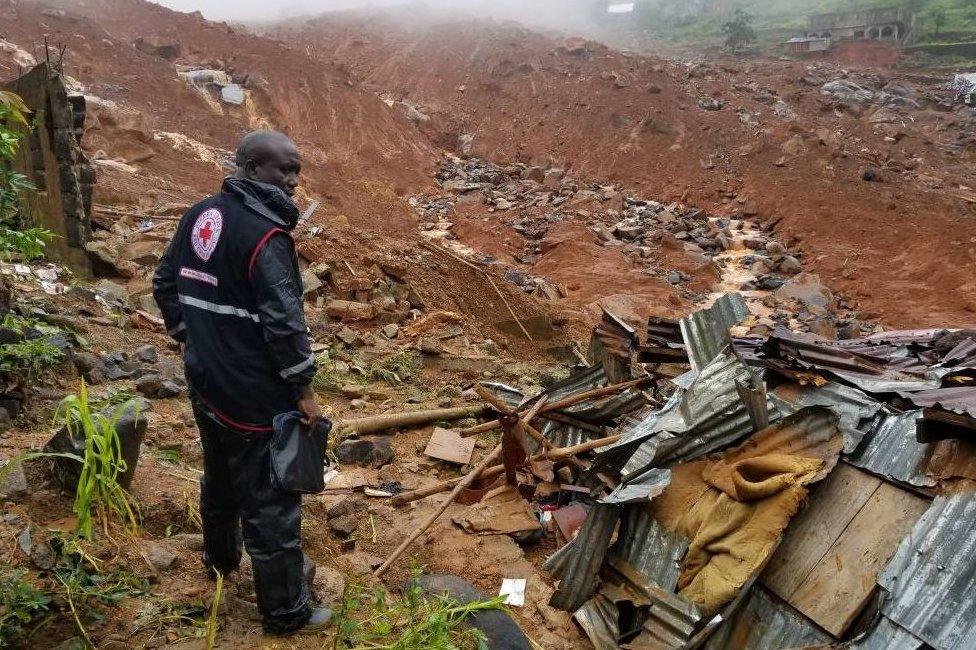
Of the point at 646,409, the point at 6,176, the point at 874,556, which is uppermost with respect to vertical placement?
the point at 6,176

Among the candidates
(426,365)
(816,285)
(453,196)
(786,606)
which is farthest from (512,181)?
(786,606)

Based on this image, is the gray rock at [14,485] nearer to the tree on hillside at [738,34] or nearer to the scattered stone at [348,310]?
the scattered stone at [348,310]

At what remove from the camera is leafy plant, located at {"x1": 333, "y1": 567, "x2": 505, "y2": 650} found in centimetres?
239

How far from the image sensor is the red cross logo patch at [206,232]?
240cm

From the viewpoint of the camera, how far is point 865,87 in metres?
Result: 26.2

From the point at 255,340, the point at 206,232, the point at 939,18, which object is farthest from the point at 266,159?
the point at 939,18

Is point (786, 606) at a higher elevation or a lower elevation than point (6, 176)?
lower

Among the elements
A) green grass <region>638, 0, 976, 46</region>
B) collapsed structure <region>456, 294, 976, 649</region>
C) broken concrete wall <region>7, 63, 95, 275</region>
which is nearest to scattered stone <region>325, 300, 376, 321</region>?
broken concrete wall <region>7, 63, 95, 275</region>

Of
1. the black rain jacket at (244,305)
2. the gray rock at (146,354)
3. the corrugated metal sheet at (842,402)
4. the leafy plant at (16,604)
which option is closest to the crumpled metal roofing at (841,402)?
the corrugated metal sheet at (842,402)

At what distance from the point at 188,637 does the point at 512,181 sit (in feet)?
57.2

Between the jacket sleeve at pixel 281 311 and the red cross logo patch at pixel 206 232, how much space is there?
186 millimetres

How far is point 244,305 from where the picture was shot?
243cm

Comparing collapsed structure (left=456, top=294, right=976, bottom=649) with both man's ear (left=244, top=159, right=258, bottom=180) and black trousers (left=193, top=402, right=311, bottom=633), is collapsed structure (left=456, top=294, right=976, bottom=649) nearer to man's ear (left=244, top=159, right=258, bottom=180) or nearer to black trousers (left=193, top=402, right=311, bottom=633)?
black trousers (left=193, top=402, right=311, bottom=633)

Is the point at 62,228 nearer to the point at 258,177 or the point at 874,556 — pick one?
the point at 258,177
